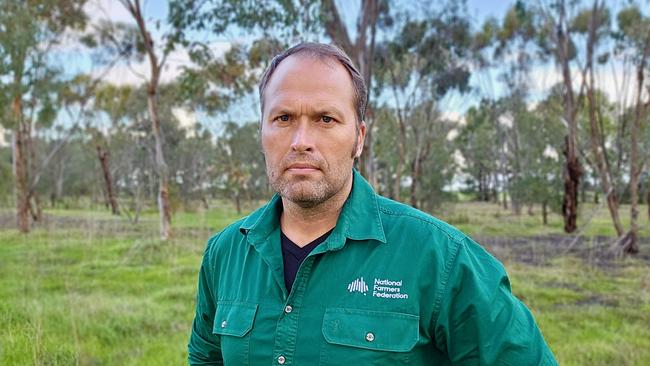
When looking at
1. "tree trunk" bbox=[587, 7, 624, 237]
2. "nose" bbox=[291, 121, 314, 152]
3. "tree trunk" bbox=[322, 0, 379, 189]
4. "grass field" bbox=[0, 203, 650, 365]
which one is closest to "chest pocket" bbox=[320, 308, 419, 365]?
"nose" bbox=[291, 121, 314, 152]

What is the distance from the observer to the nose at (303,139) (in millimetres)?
1616

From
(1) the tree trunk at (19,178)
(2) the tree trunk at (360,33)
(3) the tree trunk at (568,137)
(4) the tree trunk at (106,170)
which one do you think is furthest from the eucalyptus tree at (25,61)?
(3) the tree trunk at (568,137)

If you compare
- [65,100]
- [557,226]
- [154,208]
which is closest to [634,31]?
[557,226]

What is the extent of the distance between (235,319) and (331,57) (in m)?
0.76

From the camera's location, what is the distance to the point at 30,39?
18141 millimetres

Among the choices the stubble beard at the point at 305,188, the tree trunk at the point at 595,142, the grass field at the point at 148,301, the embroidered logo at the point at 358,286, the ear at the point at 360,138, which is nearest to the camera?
the embroidered logo at the point at 358,286

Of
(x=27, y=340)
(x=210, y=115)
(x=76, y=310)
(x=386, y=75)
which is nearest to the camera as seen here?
(x=27, y=340)

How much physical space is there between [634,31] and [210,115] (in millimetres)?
17816

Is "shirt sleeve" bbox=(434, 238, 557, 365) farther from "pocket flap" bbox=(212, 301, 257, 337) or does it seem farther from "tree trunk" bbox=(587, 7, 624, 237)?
"tree trunk" bbox=(587, 7, 624, 237)

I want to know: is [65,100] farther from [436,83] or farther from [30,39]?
[436,83]

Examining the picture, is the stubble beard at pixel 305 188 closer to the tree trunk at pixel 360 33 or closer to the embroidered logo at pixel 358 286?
the embroidered logo at pixel 358 286

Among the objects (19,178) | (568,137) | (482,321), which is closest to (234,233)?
(482,321)

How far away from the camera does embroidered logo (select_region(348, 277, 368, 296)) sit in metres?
1.52

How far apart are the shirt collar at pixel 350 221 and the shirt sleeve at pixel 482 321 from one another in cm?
22
